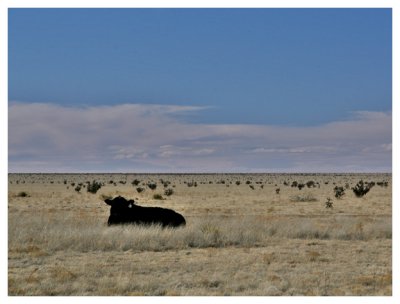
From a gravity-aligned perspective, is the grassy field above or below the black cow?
below

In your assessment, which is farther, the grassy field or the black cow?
the black cow

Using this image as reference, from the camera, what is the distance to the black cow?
18656 mm

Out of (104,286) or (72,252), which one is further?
(72,252)

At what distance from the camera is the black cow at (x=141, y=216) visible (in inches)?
734

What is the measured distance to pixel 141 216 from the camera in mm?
18828

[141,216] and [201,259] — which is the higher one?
[141,216]

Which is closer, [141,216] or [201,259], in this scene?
[201,259]

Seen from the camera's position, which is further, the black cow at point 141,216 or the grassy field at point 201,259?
the black cow at point 141,216

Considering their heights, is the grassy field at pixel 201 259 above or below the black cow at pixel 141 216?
below

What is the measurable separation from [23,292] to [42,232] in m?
6.77
